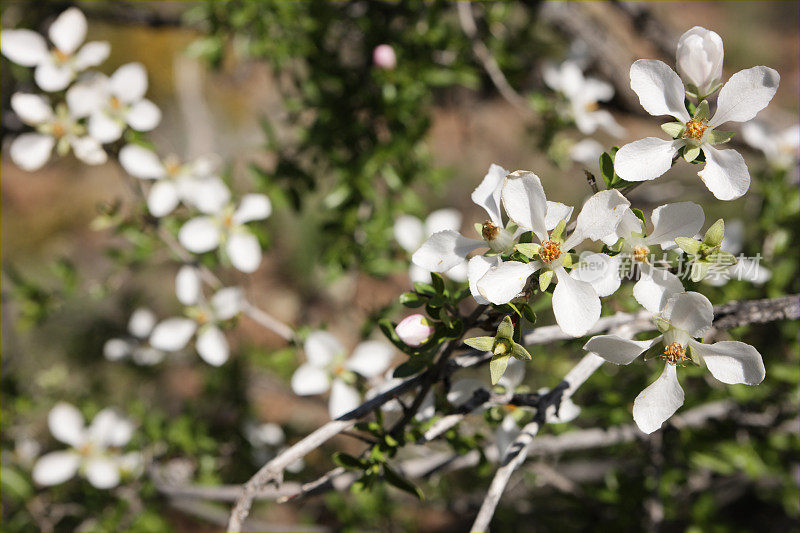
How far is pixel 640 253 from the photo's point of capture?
0.85m

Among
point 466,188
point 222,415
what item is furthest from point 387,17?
point 466,188

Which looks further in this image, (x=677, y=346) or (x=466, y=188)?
(x=466, y=188)

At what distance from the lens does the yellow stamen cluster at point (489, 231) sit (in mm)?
879

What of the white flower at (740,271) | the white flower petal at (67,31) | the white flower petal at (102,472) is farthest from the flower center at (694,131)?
the white flower petal at (102,472)

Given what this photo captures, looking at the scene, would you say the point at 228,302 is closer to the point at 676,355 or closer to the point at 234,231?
the point at 234,231

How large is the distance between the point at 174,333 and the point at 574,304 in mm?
1295

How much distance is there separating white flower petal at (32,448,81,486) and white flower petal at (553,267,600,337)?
1.87 meters

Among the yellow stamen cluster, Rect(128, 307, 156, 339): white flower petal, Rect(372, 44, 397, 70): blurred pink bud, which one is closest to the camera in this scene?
the yellow stamen cluster

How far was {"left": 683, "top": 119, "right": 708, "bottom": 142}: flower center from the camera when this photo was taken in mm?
866

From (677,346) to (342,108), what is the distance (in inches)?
52.3

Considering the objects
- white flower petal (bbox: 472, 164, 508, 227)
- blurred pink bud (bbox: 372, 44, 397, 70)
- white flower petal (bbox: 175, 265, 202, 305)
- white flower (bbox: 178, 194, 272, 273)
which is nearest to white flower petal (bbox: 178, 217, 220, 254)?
white flower (bbox: 178, 194, 272, 273)

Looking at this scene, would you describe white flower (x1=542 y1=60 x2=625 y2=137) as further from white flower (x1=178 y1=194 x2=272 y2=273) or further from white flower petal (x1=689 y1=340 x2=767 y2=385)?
white flower petal (x1=689 y1=340 x2=767 y2=385)

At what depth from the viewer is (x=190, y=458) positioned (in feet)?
7.27

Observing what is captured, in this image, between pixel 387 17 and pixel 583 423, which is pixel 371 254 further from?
pixel 583 423
